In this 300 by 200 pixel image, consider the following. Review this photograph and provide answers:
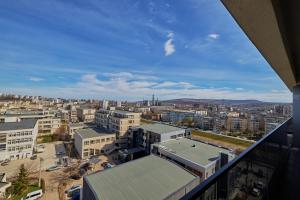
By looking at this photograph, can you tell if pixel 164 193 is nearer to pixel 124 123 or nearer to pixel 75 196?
pixel 75 196

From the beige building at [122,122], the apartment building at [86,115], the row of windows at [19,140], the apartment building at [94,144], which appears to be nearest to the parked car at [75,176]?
the apartment building at [94,144]

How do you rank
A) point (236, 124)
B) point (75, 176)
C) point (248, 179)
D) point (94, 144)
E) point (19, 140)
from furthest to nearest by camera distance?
point (236, 124), point (94, 144), point (19, 140), point (75, 176), point (248, 179)

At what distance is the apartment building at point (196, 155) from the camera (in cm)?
747

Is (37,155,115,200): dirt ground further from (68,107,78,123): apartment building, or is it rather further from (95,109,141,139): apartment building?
(68,107,78,123): apartment building

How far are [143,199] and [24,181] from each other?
20.8 feet

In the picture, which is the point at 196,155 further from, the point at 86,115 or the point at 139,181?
the point at 86,115

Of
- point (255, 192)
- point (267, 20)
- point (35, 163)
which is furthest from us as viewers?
point (35, 163)

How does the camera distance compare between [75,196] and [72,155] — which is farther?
[72,155]

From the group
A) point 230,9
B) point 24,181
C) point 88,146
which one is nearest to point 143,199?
point 230,9

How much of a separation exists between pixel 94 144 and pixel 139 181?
857 centimetres

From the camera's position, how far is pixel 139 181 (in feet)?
18.5

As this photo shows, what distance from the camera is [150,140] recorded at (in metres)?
12.6

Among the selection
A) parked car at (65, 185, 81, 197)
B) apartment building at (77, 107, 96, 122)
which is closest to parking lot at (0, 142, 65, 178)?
parked car at (65, 185, 81, 197)

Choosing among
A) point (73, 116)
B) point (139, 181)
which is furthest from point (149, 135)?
point (73, 116)
